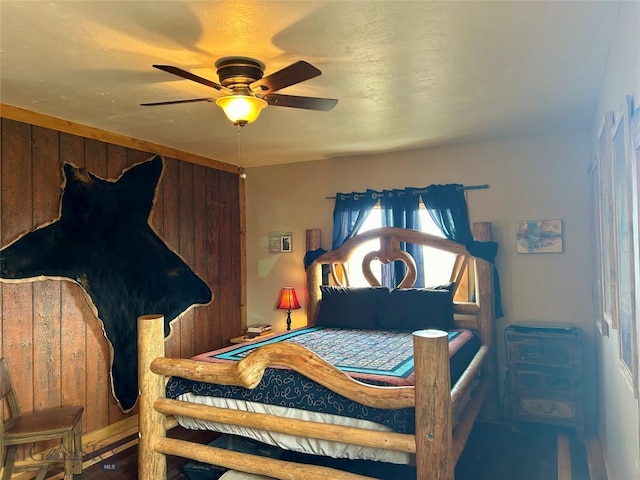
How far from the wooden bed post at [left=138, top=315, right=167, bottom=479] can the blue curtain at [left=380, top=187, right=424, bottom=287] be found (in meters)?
2.40

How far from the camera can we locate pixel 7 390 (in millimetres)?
2727

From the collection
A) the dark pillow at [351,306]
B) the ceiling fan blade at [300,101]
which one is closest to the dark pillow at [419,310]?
the dark pillow at [351,306]

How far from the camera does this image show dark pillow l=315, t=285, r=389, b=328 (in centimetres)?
398

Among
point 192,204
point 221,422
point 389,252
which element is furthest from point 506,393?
point 192,204

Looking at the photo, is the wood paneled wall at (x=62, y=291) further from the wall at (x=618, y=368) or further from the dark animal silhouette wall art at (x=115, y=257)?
the wall at (x=618, y=368)

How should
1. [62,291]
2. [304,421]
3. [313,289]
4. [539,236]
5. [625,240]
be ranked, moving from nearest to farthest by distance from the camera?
[625,240]
[304,421]
[62,291]
[539,236]
[313,289]

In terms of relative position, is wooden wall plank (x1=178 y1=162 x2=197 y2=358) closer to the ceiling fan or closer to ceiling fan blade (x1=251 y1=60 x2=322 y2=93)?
the ceiling fan

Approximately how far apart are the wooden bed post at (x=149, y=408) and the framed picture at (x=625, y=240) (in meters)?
2.22

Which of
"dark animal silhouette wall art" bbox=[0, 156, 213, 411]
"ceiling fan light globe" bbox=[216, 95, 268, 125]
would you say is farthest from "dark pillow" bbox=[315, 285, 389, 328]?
"ceiling fan light globe" bbox=[216, 95, 268, 125]

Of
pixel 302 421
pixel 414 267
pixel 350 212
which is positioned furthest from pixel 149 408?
pixel 350 212

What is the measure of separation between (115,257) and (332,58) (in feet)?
7.81

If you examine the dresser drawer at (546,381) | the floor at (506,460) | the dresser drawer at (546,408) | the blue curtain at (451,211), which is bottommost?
the floor at (506,460)

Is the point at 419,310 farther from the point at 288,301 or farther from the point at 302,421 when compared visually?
the point at 302,421

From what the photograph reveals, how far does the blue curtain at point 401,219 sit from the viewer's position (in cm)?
421
